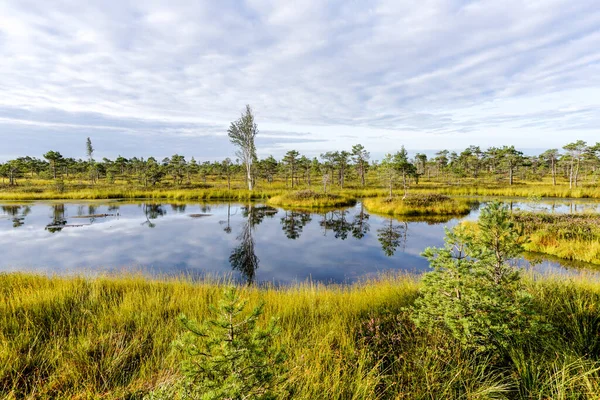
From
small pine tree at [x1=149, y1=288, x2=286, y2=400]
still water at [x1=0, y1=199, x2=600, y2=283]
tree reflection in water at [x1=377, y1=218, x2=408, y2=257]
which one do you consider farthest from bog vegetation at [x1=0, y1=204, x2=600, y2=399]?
tree reflection in water at [x1=377, y1=218, x2=408, y2=257]

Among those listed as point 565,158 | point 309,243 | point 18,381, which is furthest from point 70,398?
point 565,158

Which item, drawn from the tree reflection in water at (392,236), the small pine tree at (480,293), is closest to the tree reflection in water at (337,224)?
the tree reflection in water at (392,236)

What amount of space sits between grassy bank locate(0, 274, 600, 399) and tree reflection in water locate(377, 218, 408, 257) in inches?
309

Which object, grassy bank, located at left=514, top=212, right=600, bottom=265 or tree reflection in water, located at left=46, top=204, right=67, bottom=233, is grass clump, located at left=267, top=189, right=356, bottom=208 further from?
tree reflection in water, located at left=46, top=204, right=67, bottom=233

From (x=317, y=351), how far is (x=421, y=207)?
24584 mm

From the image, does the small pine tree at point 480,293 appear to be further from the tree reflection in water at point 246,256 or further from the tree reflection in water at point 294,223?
the tree reflection in water at point 294,223

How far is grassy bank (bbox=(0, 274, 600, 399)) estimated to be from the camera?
9.36 feet

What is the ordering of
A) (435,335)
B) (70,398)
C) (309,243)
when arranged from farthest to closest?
1. (309,243)
2. (435,335)
3. (70,398)

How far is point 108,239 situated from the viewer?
15.0m

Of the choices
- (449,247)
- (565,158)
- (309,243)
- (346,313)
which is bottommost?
(309,243)

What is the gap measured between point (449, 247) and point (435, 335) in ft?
4.20

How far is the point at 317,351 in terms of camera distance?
142 inches

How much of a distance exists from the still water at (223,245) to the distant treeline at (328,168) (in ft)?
68.7

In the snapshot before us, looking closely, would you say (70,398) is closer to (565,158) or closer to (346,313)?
(346,313)
